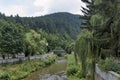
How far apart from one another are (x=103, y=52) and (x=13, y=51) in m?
30.4

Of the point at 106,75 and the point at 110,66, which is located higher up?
the point at 110,66

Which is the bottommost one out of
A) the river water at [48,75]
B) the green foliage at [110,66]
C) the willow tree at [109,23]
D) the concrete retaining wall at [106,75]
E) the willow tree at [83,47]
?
the river water at [48,75]

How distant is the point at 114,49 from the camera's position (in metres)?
22.8

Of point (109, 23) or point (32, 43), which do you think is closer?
point (109, 23)

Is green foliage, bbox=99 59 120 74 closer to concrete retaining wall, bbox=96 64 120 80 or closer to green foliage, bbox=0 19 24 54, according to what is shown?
concrete retaining wall, bbox=96 64 120 80

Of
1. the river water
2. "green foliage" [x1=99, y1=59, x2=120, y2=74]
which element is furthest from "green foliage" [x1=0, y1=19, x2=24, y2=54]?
"green foliage" [x1=99, y1=59, x2=120, y2=74]

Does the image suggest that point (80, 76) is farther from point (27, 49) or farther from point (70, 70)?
Result: point (27, 49)

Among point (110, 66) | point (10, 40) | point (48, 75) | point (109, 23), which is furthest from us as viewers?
point (10, 40)

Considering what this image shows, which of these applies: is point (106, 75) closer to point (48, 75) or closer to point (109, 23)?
point (109, 23)

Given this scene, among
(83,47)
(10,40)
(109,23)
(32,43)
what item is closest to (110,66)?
(83,47)

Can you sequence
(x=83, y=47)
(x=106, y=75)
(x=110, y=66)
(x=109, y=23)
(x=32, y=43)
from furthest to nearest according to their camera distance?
1. (x=32, y=43)
2. (x=109, y=23)
3. (x=83, y=47)
4. (x=106, y=75)
5. (x=110, y=66)

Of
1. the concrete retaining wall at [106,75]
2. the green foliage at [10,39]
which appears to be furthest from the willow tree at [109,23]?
the green foliage at [10,39]

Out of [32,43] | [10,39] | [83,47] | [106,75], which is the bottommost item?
[106,75]

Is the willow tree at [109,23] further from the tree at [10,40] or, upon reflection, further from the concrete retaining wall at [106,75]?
the tree at [10,40]
